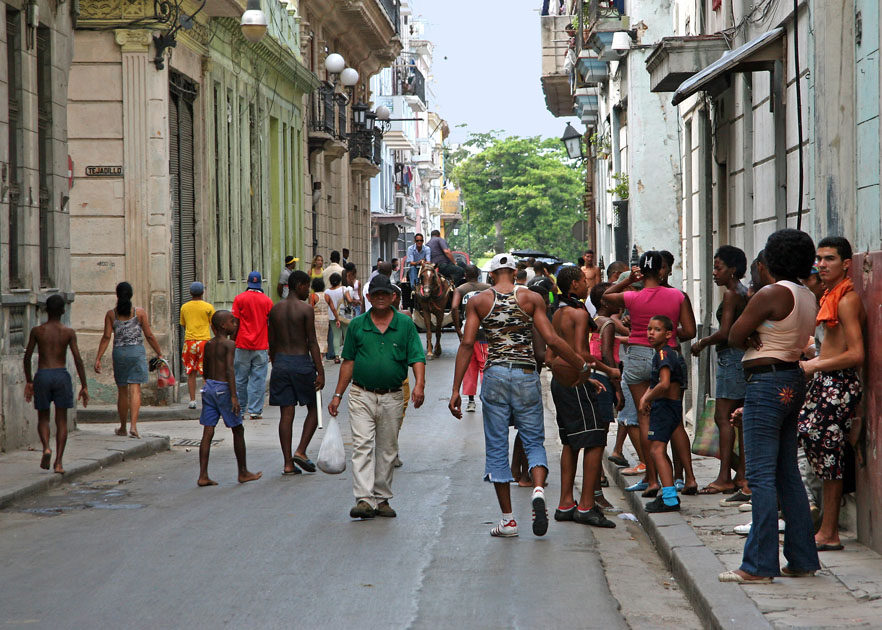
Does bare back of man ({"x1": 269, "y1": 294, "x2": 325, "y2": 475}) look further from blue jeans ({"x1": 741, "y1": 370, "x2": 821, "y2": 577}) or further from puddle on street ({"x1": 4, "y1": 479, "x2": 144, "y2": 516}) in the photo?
blue jeans ({"x1": 741, "y1": 370, "x2": 821, "y2": 577})

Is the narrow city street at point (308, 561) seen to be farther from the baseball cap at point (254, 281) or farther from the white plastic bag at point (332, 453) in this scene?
the baseball cap at point (254, 281)

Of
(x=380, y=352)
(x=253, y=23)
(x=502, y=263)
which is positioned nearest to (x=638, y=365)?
(x=502, y=263)

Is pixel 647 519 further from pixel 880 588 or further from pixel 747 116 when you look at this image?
pixel 747 116

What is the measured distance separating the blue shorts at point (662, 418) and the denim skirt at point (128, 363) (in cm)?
692

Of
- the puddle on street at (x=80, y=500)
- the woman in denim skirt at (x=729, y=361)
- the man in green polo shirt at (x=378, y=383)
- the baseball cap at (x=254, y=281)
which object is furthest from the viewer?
the baseball cap at (x=254, y=281)

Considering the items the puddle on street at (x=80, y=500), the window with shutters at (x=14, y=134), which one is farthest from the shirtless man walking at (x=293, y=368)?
the window with shutters at (x=14, y=134)

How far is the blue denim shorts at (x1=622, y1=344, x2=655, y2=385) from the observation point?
9.91m

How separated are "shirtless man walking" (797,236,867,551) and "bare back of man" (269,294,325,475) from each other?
5.31 m

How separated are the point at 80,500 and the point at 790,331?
6349 mm

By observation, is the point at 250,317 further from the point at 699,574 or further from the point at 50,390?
the point at 699,574

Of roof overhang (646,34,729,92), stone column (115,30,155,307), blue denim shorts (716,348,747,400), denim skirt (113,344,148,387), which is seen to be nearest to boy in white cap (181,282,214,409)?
stone column (115,30,155,307)

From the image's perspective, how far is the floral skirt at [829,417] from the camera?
7.49m

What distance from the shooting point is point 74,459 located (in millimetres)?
12391

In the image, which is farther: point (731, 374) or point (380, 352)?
point (380, 352)
